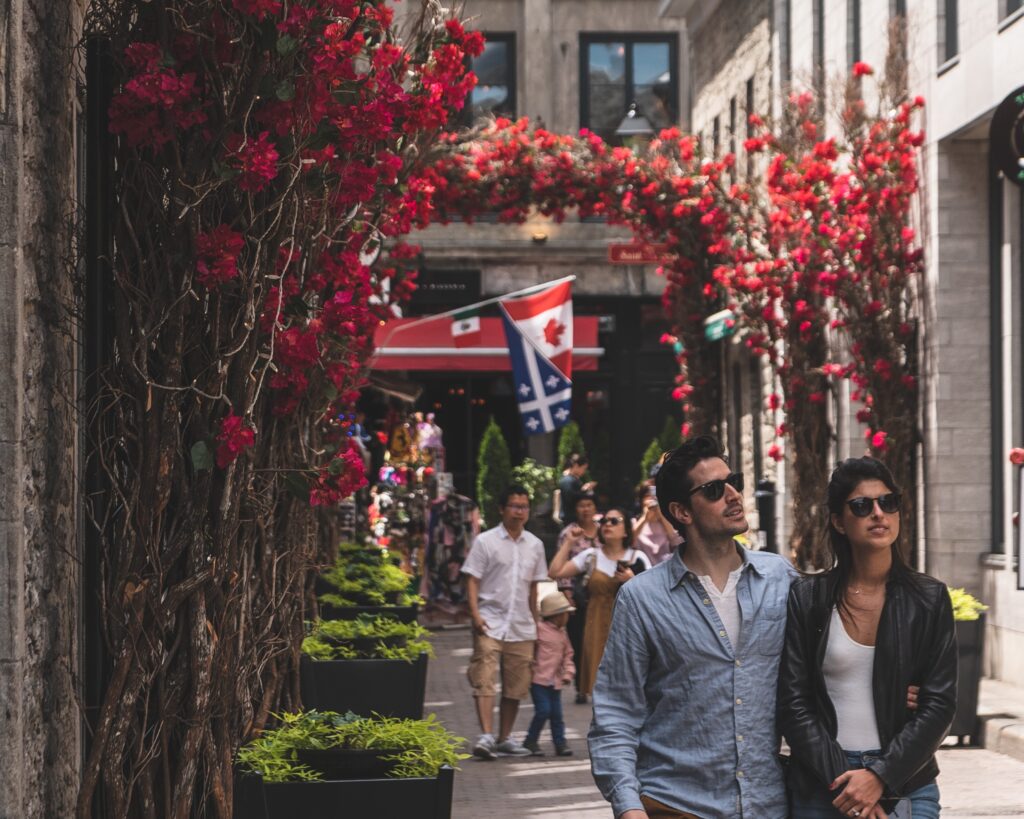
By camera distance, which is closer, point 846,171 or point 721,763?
point 721,763

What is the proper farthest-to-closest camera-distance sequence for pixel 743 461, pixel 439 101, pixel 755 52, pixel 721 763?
pixel 743 461 → pixel 755 52 → pixel 439 101 → pixel 721 763

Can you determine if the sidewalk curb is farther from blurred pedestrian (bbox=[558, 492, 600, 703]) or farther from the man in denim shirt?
the man in denim shirt

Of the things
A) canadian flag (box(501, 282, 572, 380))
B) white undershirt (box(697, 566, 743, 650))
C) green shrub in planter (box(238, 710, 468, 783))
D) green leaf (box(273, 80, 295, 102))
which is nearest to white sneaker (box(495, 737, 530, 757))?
green shrub in planter (box(238, 710, 468, 783))

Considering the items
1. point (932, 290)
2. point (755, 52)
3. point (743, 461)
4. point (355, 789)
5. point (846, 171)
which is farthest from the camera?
point (743, 461)

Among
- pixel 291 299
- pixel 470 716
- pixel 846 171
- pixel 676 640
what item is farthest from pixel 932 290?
pixel 676 640

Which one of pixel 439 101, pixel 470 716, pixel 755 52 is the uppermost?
pixel 755 52

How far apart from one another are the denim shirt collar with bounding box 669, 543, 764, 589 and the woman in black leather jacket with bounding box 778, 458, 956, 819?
15 centimetres

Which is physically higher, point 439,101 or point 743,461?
point 439,101

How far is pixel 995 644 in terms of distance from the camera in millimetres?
15453

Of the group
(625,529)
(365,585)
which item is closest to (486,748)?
(365,585)

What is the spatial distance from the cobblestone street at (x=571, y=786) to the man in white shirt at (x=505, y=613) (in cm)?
37

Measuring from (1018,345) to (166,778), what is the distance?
35.0 ft

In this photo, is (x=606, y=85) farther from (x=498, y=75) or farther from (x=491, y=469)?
(x=491, y=469)

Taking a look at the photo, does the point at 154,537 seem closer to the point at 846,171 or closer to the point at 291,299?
the point at 291,299
